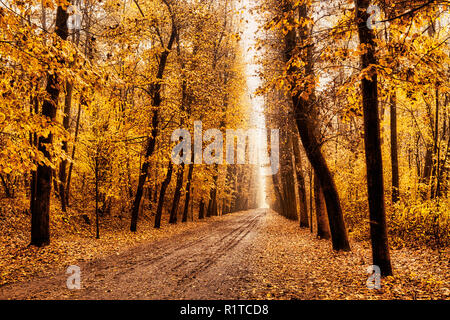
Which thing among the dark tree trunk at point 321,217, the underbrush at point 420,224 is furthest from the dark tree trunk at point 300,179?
the underbrush at point 420,224

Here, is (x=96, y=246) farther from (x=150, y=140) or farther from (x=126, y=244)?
(x=150, y=140)

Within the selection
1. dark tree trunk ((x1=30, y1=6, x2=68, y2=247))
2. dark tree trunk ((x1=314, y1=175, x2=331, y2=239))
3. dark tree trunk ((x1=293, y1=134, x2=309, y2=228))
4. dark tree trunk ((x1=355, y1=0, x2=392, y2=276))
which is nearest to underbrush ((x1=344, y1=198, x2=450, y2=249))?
dark tree trunk ((x1=314, y1=175, x2=331, y2=239))

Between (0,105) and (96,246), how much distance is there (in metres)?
7.91

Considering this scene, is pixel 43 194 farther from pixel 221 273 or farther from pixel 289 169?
pixel 289 169

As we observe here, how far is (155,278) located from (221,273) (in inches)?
69.8

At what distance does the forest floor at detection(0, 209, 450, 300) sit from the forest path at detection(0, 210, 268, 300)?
0.02 m

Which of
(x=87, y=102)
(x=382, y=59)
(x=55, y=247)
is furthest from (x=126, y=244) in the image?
(x=382, y=59)

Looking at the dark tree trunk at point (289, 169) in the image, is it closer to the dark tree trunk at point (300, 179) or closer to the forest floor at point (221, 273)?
the dark tree trunk at point (300, 179)

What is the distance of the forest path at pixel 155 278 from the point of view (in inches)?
224

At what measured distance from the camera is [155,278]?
22.5 ft

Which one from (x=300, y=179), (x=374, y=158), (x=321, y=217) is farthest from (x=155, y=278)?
(x=300, y=179)

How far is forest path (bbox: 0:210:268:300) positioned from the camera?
570 centimetres

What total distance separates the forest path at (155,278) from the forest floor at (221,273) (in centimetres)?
2

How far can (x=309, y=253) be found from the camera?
1041cm
